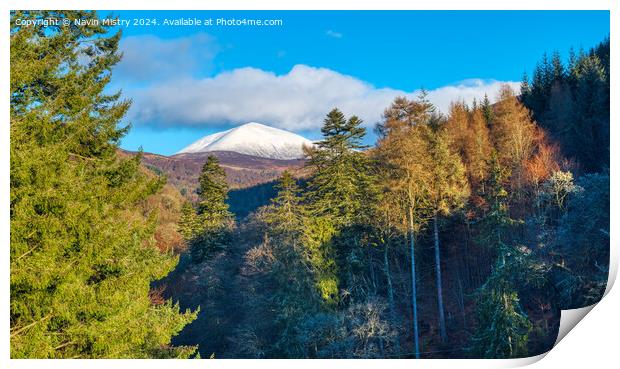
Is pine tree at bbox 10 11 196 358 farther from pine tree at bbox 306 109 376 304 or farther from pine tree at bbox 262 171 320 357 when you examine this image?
pine tree at bbox 306 109 376 304

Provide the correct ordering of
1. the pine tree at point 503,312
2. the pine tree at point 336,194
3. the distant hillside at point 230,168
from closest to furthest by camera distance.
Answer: the pine tree at point 503,312 → the pine tree at point 336,194 → the distant hillside at point 230,168

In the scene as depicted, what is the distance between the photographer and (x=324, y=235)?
22984 mm

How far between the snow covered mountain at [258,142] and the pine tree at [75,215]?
13297mm

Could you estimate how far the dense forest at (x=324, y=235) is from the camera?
775cm

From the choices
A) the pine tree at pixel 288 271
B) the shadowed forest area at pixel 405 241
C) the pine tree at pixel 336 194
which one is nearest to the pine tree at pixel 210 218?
the shadowed forest area at pixel 405 241

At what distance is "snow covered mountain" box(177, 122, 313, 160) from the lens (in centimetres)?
2542

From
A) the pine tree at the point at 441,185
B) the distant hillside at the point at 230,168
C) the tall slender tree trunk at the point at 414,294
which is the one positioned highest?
the distant hillside at the point at 230,168

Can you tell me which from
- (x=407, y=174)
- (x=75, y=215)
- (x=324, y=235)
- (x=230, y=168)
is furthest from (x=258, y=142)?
(x=75, y=215)

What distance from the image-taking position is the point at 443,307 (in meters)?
21.7

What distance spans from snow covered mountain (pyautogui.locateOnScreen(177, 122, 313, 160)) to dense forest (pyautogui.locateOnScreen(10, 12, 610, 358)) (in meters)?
1.21

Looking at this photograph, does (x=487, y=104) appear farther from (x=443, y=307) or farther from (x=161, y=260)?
(x=161, y=260)

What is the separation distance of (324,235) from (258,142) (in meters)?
8.01

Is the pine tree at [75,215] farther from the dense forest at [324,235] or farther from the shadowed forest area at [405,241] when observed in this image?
the shadowed forest area at [405,241]

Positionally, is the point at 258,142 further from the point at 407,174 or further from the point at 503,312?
the point at 503,312
